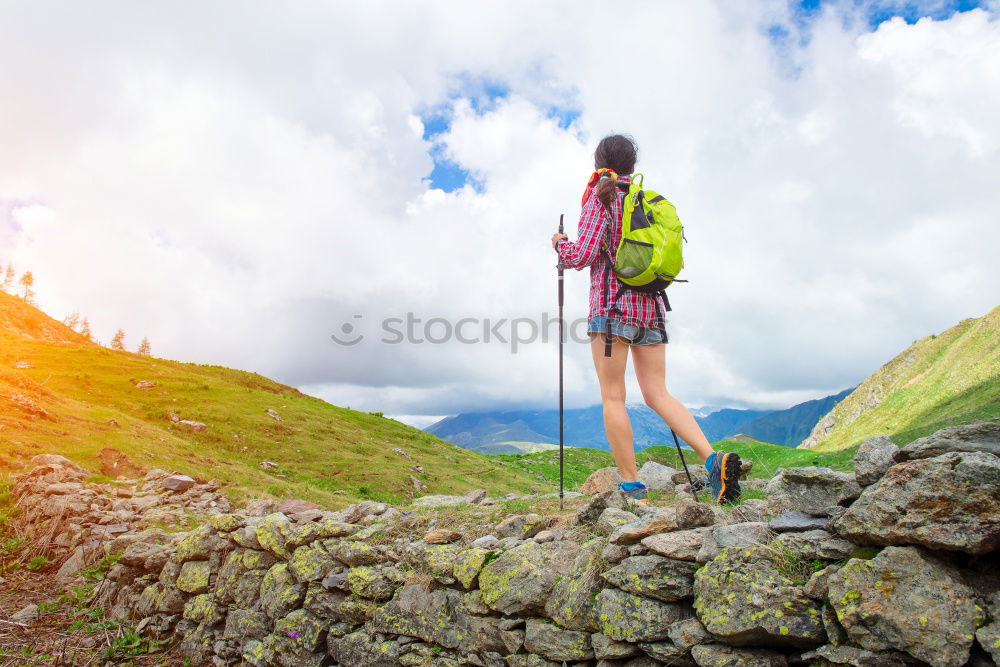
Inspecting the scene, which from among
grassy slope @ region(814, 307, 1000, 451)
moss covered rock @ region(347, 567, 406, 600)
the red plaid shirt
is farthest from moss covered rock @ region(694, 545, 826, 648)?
grassy slope @ region(814, 307, 1000, 451)

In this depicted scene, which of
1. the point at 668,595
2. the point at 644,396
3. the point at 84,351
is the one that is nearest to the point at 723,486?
the point at 644,396

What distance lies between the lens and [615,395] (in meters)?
5.93

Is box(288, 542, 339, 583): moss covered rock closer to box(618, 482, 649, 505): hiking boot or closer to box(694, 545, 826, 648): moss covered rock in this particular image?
box(618, 482, 649, 505): hiking boot

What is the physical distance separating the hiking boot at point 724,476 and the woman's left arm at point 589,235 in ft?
8.36

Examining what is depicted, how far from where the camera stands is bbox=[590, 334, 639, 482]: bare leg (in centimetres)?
591

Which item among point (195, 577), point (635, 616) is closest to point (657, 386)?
point (635, 616)

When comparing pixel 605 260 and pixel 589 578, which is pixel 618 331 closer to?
pixel 605 260

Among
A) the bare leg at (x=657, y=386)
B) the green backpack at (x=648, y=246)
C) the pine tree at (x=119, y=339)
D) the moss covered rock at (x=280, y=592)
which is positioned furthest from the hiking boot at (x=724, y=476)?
the pine tree at (x=119, y=339)

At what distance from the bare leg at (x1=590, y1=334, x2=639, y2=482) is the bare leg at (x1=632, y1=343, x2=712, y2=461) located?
21cm

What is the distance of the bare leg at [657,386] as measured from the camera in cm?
579

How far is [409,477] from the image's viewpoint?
76.7ft

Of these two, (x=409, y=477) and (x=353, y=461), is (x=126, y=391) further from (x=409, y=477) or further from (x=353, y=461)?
(x=409, y=477)

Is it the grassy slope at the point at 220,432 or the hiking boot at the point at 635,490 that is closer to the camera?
the hiking boot at the point at 635,490

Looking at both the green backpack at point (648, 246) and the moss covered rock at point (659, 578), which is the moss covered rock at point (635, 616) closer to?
the moss covered rock at point (659, 578)
